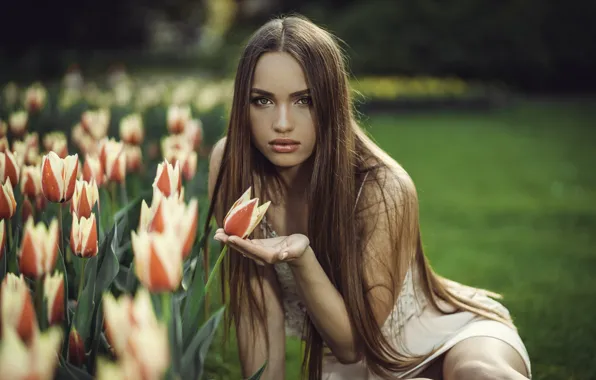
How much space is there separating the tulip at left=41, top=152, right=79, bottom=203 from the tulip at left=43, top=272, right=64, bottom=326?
1.54ft

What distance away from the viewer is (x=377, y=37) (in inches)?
794

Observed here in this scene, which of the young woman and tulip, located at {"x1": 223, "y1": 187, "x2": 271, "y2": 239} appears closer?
tulip, located at {"x1": 223, "y1": 187, "x2": 271, "y2": 239}

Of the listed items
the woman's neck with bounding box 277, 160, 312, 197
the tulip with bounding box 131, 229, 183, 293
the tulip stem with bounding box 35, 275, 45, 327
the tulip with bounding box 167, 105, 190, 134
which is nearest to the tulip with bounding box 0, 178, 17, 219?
the tulip stem with bounding box 35, 275, 45, 327

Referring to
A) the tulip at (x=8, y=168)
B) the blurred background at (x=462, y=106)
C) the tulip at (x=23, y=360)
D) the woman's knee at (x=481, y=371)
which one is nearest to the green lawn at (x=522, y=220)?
the blurred background at (x=462, y=106)

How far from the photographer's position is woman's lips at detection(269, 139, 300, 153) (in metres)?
2.07

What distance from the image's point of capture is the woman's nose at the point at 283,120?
2.03 m

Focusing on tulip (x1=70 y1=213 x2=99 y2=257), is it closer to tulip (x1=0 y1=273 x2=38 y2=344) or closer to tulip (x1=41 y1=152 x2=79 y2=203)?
tulip (x1=41 y1=152 x2=79 y2=203)

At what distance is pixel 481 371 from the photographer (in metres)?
1.97

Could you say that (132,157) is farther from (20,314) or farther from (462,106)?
(462,106)

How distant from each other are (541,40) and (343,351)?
20.5m

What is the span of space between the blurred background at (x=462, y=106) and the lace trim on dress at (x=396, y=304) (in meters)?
0.55

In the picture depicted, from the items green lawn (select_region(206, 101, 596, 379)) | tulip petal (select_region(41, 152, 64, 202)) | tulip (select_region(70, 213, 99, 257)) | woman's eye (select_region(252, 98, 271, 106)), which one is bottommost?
green lawn (select_region(206, 101, 596, 379))

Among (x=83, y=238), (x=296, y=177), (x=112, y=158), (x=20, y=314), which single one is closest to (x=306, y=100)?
(x=296, y=177)

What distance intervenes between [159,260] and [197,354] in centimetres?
36
